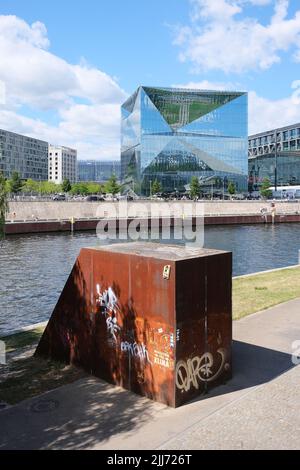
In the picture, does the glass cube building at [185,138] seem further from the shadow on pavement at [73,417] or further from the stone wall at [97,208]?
the shadow on pavement at [73,417]

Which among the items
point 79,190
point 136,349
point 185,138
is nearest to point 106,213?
point 79,190

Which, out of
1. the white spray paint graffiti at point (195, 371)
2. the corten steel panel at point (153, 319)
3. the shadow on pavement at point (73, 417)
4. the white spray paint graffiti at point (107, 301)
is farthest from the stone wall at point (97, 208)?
the white spray paint graffiti at point (195, 371)

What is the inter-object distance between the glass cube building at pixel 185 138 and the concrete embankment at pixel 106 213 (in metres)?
46.0

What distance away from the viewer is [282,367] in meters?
9.39

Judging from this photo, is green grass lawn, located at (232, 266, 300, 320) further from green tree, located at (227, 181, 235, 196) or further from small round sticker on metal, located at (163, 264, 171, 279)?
green tree, located at (227, 181, 235, 196)

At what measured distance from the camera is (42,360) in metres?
10.1

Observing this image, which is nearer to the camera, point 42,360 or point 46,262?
point 42,360

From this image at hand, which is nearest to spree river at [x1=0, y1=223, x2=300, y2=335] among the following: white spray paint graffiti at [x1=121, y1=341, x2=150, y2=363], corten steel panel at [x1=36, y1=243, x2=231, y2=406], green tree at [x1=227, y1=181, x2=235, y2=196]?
corten steel panel at [x1=36, y1=243, x2=231, y2=406]

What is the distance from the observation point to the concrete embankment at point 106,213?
62438 mm

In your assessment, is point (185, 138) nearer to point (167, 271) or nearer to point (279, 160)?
point (279, 160)

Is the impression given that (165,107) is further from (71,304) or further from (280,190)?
(71,304)

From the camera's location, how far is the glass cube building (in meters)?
136

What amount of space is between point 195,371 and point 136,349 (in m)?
1.05
